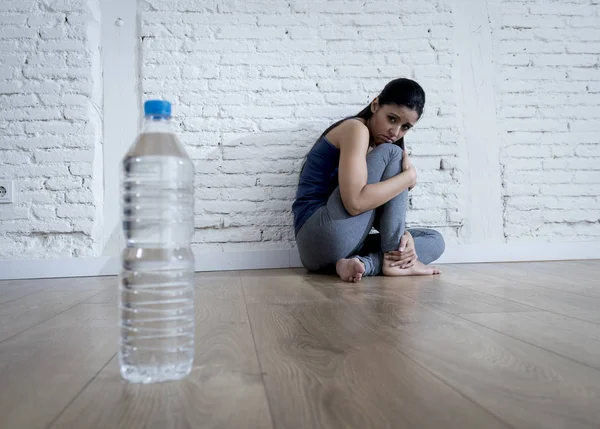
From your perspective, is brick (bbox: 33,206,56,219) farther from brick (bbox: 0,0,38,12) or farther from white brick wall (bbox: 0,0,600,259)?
brick (bbox: 0,0,38,12)

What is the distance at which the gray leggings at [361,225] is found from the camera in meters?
2.07

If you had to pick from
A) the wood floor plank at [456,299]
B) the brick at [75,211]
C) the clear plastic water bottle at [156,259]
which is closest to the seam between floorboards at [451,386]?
the clear plastic water bottle at [156,259]

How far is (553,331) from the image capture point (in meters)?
1.00

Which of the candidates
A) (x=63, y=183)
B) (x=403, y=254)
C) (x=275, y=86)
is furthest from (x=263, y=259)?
(x=63, y=183)

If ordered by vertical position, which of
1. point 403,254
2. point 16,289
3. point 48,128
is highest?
point 48,128

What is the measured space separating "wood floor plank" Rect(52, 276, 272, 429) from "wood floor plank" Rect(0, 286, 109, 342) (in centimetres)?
48

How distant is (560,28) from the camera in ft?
9.26

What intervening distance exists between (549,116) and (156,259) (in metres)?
2.61

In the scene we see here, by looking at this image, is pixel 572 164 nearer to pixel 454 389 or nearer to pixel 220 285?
pixel 220 285

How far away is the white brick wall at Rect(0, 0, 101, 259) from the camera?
2.44 m

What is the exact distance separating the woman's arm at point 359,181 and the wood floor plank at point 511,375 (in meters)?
1.03

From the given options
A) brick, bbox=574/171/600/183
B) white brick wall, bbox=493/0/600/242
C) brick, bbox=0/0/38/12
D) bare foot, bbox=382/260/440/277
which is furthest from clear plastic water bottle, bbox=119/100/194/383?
brick, bbox=574/171/600/183

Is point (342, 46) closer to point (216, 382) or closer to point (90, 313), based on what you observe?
point (90, 313)

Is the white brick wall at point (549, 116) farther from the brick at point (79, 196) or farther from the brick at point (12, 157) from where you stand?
the brick at point (12, 157)
